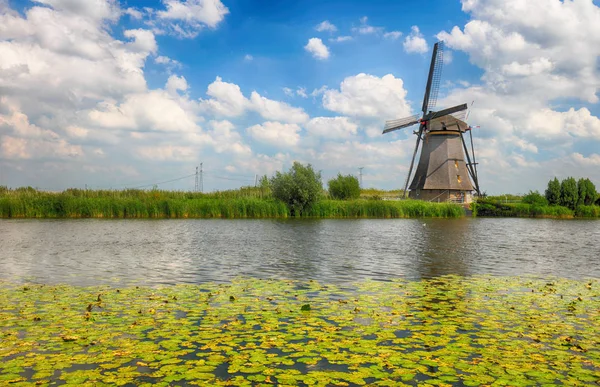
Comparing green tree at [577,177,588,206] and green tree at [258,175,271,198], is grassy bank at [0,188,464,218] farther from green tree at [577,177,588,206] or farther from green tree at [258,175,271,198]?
green tree at [577,177,588,206]

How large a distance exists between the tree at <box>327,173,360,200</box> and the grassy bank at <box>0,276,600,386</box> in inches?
1736

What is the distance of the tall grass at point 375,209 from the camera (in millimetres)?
43281

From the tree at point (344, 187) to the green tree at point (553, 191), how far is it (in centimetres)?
2132

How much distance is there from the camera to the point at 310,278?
1211 cm

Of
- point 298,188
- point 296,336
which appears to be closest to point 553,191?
point 298,188

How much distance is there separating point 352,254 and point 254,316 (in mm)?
9539

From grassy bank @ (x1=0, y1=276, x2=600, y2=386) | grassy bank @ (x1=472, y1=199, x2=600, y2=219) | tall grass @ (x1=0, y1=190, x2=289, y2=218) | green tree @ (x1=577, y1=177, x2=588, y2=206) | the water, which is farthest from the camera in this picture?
green tree @ (x1=577, y1=177, x2=588, y2=206)

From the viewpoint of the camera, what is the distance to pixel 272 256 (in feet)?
54.4

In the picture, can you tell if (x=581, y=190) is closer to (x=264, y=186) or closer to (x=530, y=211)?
(x=530, y=211)

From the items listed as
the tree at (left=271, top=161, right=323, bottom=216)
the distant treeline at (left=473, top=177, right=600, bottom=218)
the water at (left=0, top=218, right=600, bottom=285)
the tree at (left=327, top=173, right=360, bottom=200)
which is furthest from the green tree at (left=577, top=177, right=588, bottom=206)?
the water at (left=0, top=218, right=600, bottom=285)

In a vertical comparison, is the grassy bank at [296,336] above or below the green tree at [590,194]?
below

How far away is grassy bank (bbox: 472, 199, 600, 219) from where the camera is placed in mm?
50656

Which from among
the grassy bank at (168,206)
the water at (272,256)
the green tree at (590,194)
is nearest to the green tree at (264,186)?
the grassy bank at (168,206)

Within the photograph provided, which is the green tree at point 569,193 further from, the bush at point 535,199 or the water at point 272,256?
the water at point 272,256
